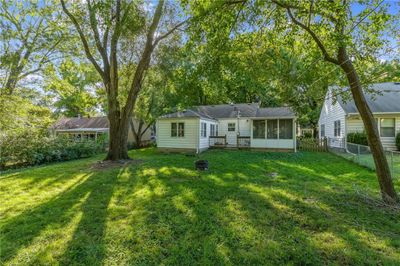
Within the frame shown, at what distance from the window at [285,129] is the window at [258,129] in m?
1.17

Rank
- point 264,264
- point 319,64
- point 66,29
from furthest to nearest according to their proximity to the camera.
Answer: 1. point 66,29
2. point 319,64
3. point 264,264

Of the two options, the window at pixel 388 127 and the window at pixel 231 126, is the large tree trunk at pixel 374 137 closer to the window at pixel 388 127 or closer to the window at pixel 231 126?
the window at pixel 388 127

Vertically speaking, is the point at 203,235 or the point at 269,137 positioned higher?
the point at 269,137

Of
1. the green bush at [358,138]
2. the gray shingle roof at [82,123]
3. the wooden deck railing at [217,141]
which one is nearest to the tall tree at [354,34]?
the green bush at [358,138]

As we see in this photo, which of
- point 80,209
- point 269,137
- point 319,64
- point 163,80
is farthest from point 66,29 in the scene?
point 269,137

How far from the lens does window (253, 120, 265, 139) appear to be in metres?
15.7

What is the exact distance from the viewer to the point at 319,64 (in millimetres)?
6391

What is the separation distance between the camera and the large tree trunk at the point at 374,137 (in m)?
4.89

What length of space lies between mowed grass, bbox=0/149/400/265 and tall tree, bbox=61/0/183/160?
4137mm

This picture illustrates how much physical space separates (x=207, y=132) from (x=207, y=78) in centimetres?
1090

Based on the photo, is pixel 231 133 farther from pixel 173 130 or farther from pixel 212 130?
pixel 173 130

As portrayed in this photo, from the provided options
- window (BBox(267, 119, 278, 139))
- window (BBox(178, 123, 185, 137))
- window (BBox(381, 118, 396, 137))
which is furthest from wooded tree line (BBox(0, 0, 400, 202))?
window (BBox(381, 118, 396, 137))

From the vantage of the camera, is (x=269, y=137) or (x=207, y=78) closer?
(x=207, y=78)

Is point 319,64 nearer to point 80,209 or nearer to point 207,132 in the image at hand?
point 80,209
